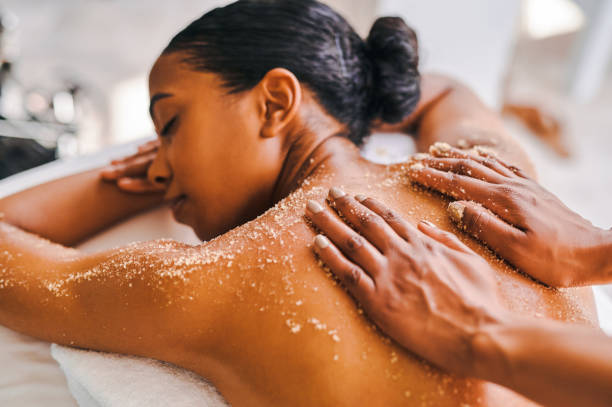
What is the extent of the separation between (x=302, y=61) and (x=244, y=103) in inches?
5.1

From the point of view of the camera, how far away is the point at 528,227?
0.69 m

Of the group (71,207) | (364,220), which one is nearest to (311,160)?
(364,220)

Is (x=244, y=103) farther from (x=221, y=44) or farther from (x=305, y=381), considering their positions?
(x=305, y=381)

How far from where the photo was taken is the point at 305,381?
0.57m

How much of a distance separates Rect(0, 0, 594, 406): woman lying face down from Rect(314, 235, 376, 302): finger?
16mm

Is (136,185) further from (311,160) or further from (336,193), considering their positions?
(336,193)

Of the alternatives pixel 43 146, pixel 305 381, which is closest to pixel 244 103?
pixel 305 381

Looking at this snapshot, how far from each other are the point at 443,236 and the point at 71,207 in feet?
2.59

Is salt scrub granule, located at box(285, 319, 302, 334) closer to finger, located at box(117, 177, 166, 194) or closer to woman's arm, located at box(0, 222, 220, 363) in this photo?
woman's arm, located at box(0, 222, 220, 363)

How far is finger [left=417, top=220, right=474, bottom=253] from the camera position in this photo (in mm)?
630

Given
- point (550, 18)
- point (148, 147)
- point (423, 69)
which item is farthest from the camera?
point (550, 18)

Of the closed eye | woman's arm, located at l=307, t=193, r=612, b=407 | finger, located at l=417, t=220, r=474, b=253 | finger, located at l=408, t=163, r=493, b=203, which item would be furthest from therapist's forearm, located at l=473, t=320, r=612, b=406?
the closed eye

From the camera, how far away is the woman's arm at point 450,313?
467 millimetres

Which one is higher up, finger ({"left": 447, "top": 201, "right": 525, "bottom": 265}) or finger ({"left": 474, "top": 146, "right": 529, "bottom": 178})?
finger ({"left": 474, "top": 146, "right": 529, "bottom": 178})
